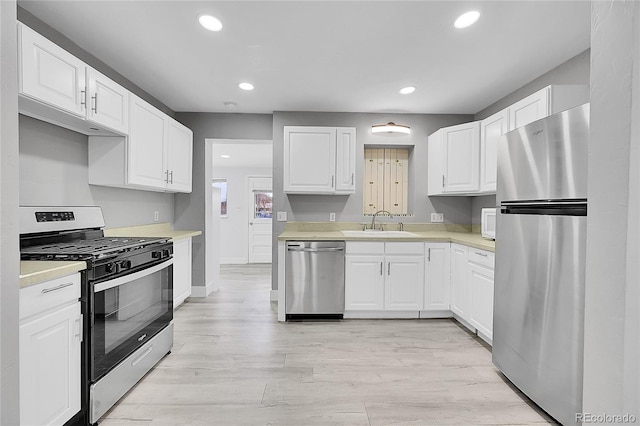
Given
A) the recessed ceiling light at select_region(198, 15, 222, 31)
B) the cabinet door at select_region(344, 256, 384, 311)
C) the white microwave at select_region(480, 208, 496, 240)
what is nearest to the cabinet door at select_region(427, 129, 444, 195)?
the white microwave at select_region(480, 208, 496, 240)

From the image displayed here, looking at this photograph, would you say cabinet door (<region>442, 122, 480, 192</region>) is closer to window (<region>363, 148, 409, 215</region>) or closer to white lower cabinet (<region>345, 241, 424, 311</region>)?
window (<region>363, 148, 409, 215</region>)

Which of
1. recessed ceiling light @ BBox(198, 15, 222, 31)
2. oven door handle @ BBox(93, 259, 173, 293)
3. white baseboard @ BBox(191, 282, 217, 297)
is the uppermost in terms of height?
recessed ceiling light @ BBox(198, 15, 222, 31)

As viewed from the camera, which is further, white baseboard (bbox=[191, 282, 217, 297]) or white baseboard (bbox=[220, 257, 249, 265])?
white baseboard (bbox=[220, 257, 249, 265])

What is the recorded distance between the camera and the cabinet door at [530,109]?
7.30ft

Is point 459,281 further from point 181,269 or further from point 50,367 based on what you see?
point 50,367

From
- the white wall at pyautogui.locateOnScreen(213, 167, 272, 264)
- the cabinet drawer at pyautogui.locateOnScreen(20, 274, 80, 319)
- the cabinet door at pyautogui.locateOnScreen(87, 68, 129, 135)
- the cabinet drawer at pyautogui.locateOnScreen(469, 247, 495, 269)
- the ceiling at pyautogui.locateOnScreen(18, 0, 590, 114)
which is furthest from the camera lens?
the white wall at pyautogui.locateOnScreen(213, 167, 272, 264)

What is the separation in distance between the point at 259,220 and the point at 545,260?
6093 mm

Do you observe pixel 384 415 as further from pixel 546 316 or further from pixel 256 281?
pixel 256 281

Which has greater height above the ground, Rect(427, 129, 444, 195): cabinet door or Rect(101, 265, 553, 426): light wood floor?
Rect(427, 129, 444, 195): cabinet door

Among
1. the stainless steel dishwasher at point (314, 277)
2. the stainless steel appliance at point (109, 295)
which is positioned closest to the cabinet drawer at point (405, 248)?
the stainless steel dishwasher at point (314, 277)

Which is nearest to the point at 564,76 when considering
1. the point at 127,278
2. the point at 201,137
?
the point at 127,278

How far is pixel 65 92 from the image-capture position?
1876 mm

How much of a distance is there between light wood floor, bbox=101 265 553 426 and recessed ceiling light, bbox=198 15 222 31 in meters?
2.43

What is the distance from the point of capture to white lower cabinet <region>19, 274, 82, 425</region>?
50.4 inches
